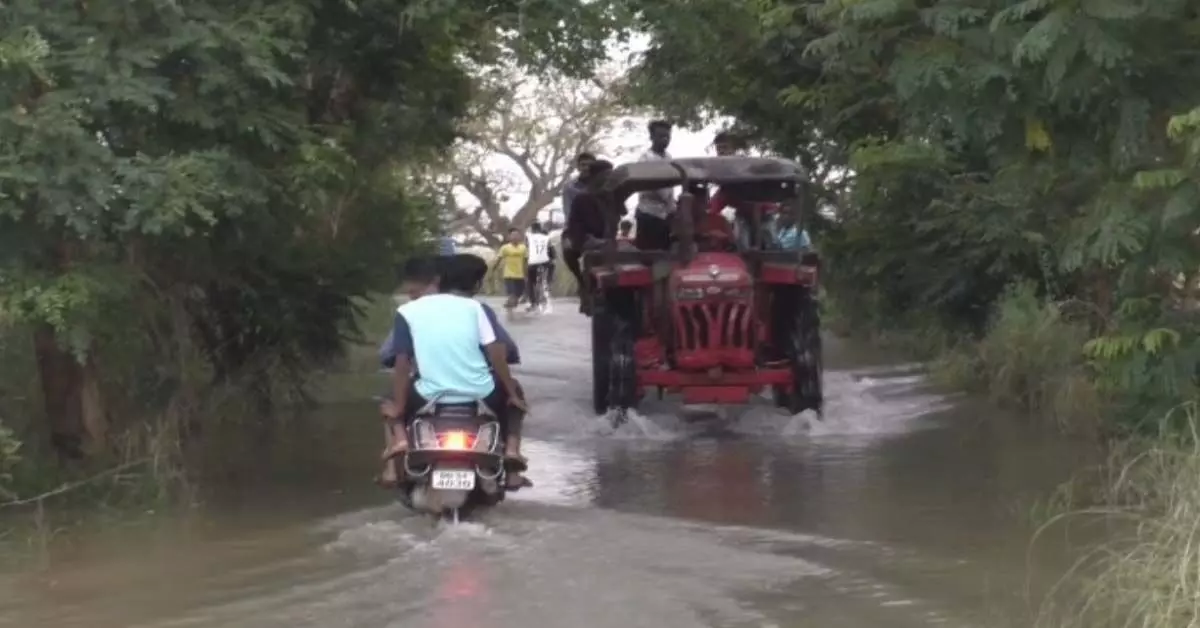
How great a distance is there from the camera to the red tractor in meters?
14.9

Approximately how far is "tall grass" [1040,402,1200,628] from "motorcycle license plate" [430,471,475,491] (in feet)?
11.0

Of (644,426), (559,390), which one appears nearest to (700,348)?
(644,426)

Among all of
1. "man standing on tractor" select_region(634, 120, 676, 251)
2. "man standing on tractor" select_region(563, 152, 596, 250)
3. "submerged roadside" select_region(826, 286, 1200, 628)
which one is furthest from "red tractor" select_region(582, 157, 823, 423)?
"submerged roadside" select_region(826, 286, 1200, 628)

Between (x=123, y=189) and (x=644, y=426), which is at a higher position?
(x=123, y=189)

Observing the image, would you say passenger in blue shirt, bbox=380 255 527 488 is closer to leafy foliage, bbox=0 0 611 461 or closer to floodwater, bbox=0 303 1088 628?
floodwater, bbox=0 303 1088 628

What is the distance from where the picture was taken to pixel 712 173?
50.6ft

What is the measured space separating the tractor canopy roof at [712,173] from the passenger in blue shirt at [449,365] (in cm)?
490

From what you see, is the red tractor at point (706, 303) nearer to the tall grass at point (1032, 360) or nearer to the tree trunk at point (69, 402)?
the tall grass at point (1032, 360)

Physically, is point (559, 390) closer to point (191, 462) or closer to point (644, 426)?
point (644, 426)

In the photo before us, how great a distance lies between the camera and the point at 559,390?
18844 mm

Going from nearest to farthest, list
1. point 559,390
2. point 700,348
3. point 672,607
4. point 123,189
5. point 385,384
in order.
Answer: point 672,607
point 123,189
point 700,348
point 559,390
point 385,384

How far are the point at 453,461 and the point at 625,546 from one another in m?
1.09

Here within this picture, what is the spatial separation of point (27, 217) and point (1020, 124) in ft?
17.6

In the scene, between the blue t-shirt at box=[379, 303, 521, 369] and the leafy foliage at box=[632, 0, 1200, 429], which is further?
the blue t-shirt at box=[379, 303, 521, 369]
